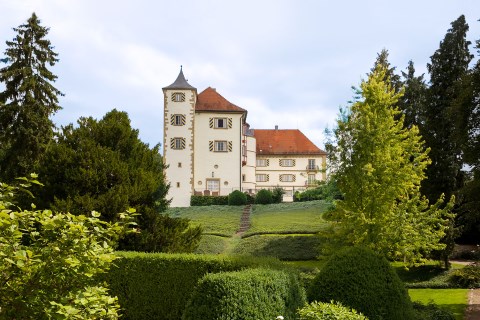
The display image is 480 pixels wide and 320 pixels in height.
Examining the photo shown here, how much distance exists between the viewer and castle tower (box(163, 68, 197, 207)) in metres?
58.0

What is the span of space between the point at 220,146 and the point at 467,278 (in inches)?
1574

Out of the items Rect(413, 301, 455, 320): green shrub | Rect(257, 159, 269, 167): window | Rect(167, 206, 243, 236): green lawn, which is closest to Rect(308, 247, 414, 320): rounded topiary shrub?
Rect(413, 301, 455, 320): green shrub

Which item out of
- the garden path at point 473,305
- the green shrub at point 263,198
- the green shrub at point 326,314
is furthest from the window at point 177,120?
the green shrub at point 326,314

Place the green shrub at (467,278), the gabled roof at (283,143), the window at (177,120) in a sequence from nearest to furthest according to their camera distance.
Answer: the green shrub at (467,278) < the window at (177,120) < the gabled roof at (283,143)

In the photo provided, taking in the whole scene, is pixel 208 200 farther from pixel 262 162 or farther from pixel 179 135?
pixel 262 162

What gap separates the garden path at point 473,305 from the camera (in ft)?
54.7

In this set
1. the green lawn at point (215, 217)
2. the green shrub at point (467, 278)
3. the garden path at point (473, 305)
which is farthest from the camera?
the green lawn at point (215, 217)

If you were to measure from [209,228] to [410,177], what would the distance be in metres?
23.9

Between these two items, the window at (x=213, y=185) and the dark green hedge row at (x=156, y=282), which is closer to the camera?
the dark green hedge row at (x=156, y=282)

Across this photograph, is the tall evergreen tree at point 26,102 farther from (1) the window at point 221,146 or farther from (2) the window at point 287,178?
(2) the window at point 287,178

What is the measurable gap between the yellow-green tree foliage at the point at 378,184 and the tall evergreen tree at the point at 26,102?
782 inches

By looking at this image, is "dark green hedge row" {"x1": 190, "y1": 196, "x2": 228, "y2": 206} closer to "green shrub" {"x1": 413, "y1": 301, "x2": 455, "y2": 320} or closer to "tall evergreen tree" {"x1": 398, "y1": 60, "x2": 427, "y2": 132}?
"tall evergreen tree" {"x1": 398, "y1": 60, "x2": 427, "y2": 132}

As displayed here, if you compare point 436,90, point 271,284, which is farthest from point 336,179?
point 436,90

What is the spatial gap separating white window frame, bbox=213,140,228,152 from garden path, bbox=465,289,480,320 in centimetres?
4081
